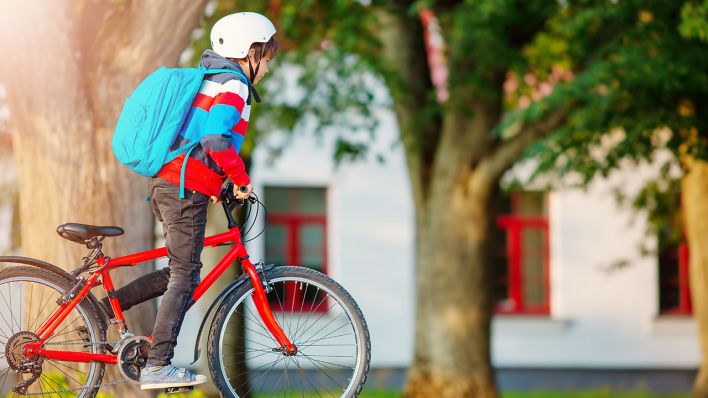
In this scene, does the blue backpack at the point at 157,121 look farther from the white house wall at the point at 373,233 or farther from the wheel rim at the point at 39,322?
the white house wall at the point at 373,233

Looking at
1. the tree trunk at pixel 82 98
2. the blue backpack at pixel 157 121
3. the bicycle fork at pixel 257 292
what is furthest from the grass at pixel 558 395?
the blue backpack at pixel 157 121

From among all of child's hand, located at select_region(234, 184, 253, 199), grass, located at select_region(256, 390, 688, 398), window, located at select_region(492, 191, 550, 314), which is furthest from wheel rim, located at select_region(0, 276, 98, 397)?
window, located at select_region(492, 191, 550, 314)

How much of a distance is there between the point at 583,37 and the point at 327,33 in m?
2.54

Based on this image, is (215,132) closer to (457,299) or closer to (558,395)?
(457,299)

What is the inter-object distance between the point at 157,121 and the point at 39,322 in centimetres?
93

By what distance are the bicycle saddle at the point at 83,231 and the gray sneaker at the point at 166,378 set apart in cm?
53

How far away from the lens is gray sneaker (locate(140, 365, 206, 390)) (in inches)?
184

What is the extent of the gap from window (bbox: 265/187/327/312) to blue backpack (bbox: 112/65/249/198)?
15438mm

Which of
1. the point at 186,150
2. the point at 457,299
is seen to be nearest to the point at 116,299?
the point at 186,150

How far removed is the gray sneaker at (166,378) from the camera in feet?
15.4

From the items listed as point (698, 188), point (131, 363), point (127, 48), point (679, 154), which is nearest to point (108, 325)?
point (131, 363)

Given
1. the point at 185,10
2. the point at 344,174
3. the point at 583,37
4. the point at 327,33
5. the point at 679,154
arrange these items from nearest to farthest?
the point at 185,10 < the point at 679,154 < the point at 583,37 < the point at 327,33 < the point at 344,174

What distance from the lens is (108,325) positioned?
15.9ft

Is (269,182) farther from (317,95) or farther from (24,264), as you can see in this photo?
(24,264)
